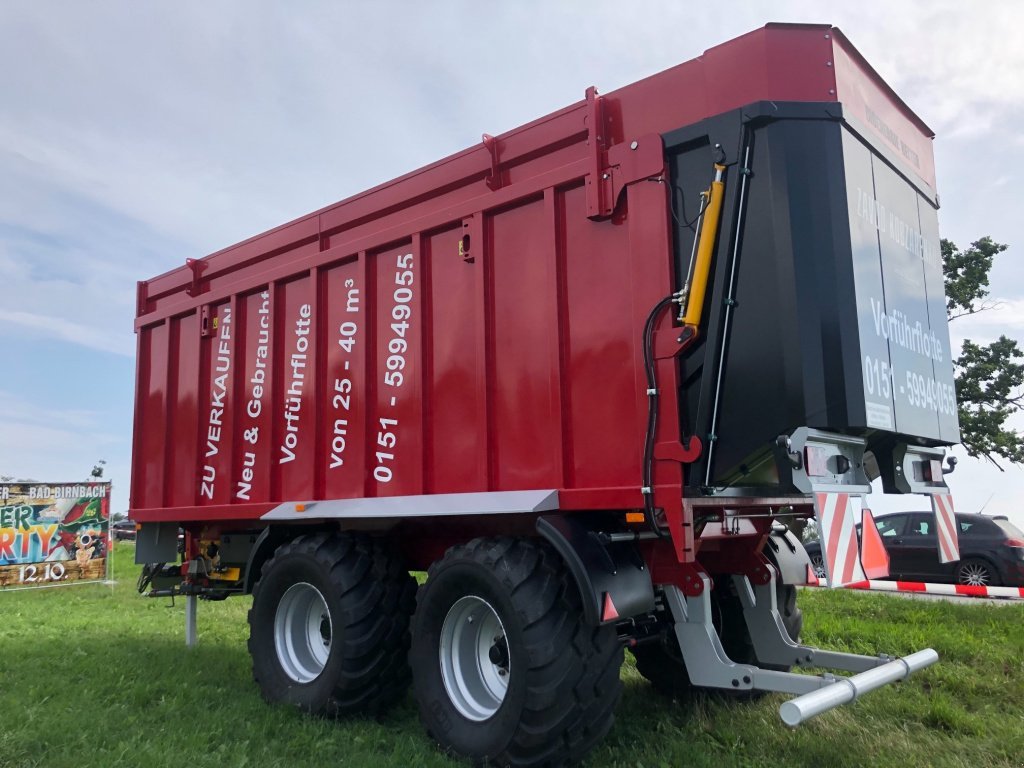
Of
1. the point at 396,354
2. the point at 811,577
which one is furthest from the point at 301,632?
the point at 811,577

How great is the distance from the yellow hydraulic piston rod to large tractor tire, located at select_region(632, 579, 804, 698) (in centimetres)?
218

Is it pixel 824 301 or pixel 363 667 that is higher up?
pixel 824 301

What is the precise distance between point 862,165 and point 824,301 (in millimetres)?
947

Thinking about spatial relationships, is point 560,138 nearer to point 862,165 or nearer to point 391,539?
point 862,165

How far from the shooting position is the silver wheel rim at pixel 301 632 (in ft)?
18.4

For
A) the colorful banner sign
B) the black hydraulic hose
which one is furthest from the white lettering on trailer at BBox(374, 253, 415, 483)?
the colorful banner sign

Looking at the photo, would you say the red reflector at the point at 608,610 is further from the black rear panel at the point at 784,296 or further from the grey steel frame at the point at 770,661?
the black rear panel at the point at 784,296

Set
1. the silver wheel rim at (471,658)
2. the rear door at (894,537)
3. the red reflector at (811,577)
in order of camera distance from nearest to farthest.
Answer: the silver wheel rim at (471,658)
the red reflector at (811,577)
the rear door at (894,537)

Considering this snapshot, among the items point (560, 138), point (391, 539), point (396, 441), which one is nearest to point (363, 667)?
point (391, 539)

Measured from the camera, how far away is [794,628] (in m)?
5.52

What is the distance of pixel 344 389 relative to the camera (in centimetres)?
571

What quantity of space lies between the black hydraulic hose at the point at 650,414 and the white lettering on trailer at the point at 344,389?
2384 mm

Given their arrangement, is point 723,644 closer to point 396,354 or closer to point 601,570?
point 601,570

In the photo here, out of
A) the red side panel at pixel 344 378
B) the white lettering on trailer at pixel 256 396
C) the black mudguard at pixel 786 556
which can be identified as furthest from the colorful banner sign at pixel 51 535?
the black mudguard at pixel 786 556
